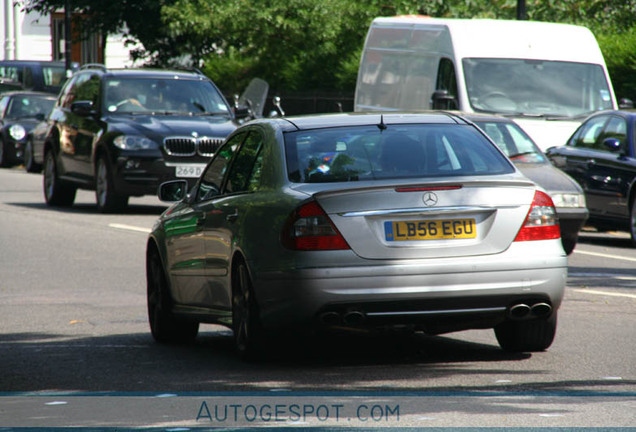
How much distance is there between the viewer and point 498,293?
7.61 m

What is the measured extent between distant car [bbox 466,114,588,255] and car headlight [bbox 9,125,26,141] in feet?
61.1

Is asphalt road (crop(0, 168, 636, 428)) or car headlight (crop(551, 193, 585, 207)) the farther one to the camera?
car headlight (crop(551, 193, 585, 207))

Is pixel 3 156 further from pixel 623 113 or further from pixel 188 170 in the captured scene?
pixel 623 113

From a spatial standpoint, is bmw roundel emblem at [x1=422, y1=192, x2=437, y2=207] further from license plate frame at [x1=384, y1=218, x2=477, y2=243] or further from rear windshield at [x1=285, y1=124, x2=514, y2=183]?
rear windshield at [x1=285, y1=124, x2=514, y2=183]

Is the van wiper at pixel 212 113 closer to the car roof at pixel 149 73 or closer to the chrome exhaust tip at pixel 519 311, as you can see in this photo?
the car roof at pixel 149 73

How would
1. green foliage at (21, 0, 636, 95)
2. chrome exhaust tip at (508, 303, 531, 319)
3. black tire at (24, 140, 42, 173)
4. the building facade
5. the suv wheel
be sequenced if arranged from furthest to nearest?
the building facade → the suv wheel → green foliage at (21, 0, 636, 95) → black tire at (24, 140, 42, 173) → chrome exhaust tip at (508, 303, 531, 319)

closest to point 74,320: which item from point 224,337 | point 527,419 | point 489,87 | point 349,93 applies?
point 224,337

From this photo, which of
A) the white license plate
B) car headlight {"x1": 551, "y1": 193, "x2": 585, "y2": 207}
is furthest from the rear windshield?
the white license plate

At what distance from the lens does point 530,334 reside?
8.36 m

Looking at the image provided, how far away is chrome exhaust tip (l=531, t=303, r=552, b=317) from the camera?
7.76 m

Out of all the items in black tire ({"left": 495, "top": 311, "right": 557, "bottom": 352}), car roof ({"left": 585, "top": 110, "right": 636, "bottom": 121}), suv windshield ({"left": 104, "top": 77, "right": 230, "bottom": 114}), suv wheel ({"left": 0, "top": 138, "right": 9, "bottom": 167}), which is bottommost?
suv wheel ({"left": 0, "top": 138, "right": 9, "bottom": 167})

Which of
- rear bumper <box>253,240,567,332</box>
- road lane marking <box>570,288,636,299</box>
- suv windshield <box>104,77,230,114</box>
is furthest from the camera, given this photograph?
suv windshield <box>104,77,230,114</box>

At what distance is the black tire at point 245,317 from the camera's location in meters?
7.87

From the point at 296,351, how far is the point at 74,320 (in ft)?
8.04
